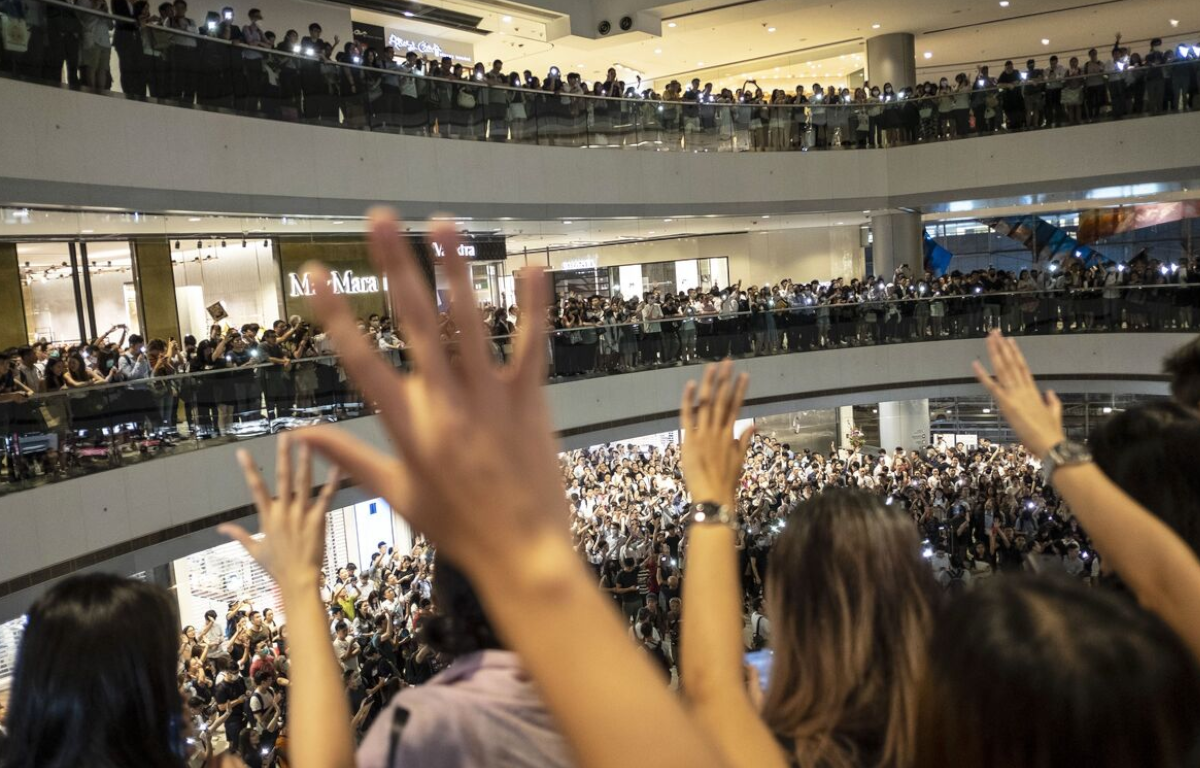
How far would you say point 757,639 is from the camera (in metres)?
10.4

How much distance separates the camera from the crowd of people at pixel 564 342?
31.0 ft

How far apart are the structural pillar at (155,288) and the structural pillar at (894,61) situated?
1571 cm

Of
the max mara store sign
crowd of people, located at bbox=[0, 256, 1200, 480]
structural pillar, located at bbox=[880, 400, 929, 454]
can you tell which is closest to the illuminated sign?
the max mara store sign

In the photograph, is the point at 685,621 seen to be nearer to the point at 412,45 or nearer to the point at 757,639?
the point at 757,639

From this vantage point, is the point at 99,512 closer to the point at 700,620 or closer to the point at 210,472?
the point at 210,472

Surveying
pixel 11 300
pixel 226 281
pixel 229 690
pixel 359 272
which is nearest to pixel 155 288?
pixel 226 281

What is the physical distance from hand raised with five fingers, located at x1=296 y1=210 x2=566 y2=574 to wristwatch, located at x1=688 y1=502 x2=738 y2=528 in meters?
0.90

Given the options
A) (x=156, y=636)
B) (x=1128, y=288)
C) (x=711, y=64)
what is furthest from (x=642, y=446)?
(x=156, y=636)

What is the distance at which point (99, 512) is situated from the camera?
32.2 ft

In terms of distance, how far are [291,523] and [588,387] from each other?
47.1 feet

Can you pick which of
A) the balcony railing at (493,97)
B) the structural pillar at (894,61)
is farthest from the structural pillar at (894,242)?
the structural pillar at (894,61)

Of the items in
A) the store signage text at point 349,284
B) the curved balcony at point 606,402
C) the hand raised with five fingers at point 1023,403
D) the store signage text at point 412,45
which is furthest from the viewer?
the store signage text at point 412,45

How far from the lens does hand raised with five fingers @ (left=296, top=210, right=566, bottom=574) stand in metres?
0.79

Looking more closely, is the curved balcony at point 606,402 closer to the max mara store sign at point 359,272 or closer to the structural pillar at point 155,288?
the max mara store sign at point 359,272
